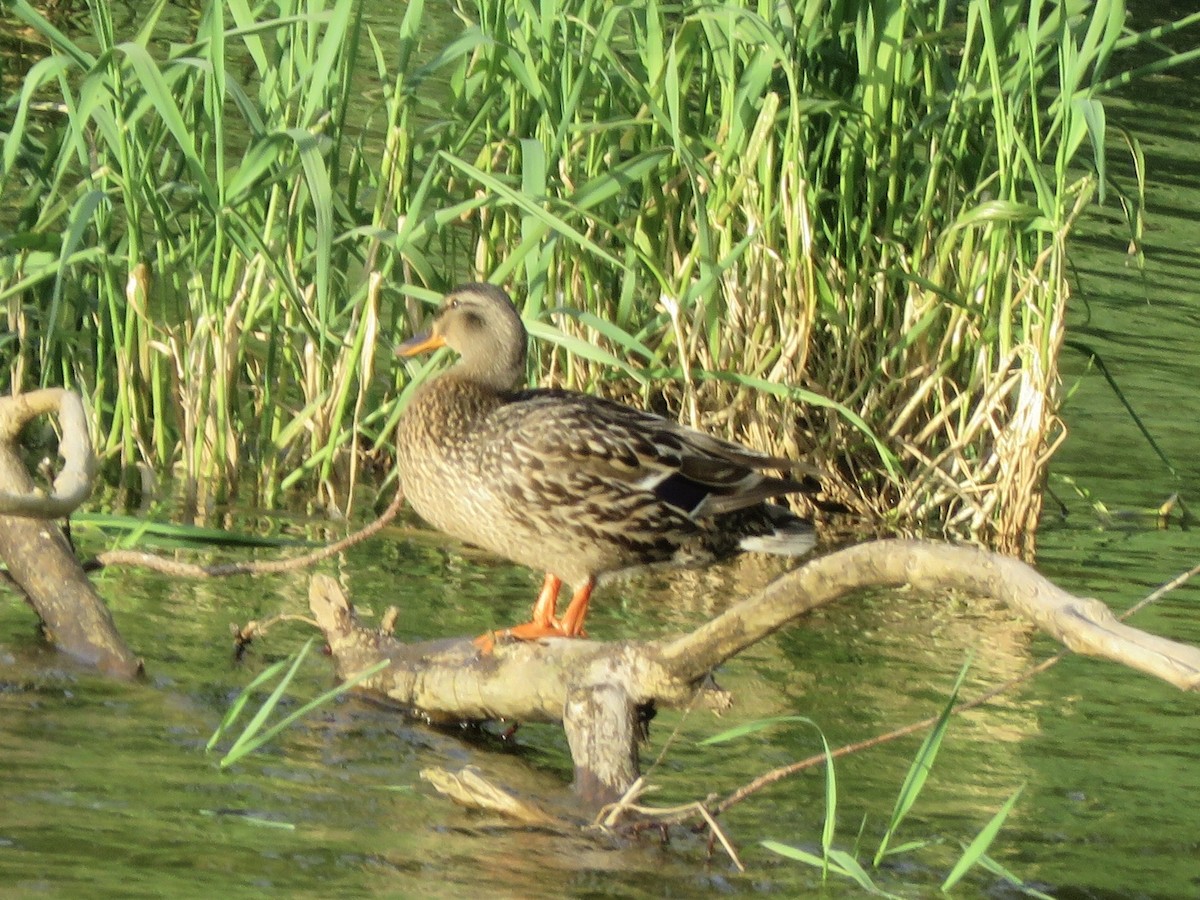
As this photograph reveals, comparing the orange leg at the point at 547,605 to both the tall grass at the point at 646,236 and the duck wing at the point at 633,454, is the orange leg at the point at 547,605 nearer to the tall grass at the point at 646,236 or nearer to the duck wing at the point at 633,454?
the duck wing at the point at 633,454

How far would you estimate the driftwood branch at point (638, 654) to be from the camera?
3156 mm

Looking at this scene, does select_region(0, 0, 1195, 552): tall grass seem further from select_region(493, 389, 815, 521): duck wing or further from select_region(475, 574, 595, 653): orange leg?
select_region(475, 574, 595, 653): orange leg

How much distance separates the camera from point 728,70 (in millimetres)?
6277

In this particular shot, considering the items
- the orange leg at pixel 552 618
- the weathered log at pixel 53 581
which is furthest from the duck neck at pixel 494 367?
the weathered log at pixel 53 581

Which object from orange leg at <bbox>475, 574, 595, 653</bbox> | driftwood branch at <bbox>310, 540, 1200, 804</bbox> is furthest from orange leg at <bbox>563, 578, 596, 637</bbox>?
driftwood branch at <bbox>310, 540, 1200, 804</bbox>

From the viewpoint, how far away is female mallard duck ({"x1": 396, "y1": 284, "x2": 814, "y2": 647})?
5.24 m

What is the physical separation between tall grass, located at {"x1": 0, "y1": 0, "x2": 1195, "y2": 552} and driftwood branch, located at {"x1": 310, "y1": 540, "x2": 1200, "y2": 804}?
1.32 metres

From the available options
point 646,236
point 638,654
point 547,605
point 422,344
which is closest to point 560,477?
point 547,605

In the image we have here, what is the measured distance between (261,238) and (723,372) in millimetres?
1442

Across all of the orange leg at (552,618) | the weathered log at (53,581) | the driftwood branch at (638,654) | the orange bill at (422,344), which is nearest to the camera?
the driftwood branch at (638,654)

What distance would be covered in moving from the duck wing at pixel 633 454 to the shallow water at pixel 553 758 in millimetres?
503

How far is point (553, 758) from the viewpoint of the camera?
476 cm

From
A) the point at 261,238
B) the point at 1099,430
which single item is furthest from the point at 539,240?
the point at 1099,430

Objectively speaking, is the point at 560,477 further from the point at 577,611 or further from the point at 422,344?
the point at 422,344
